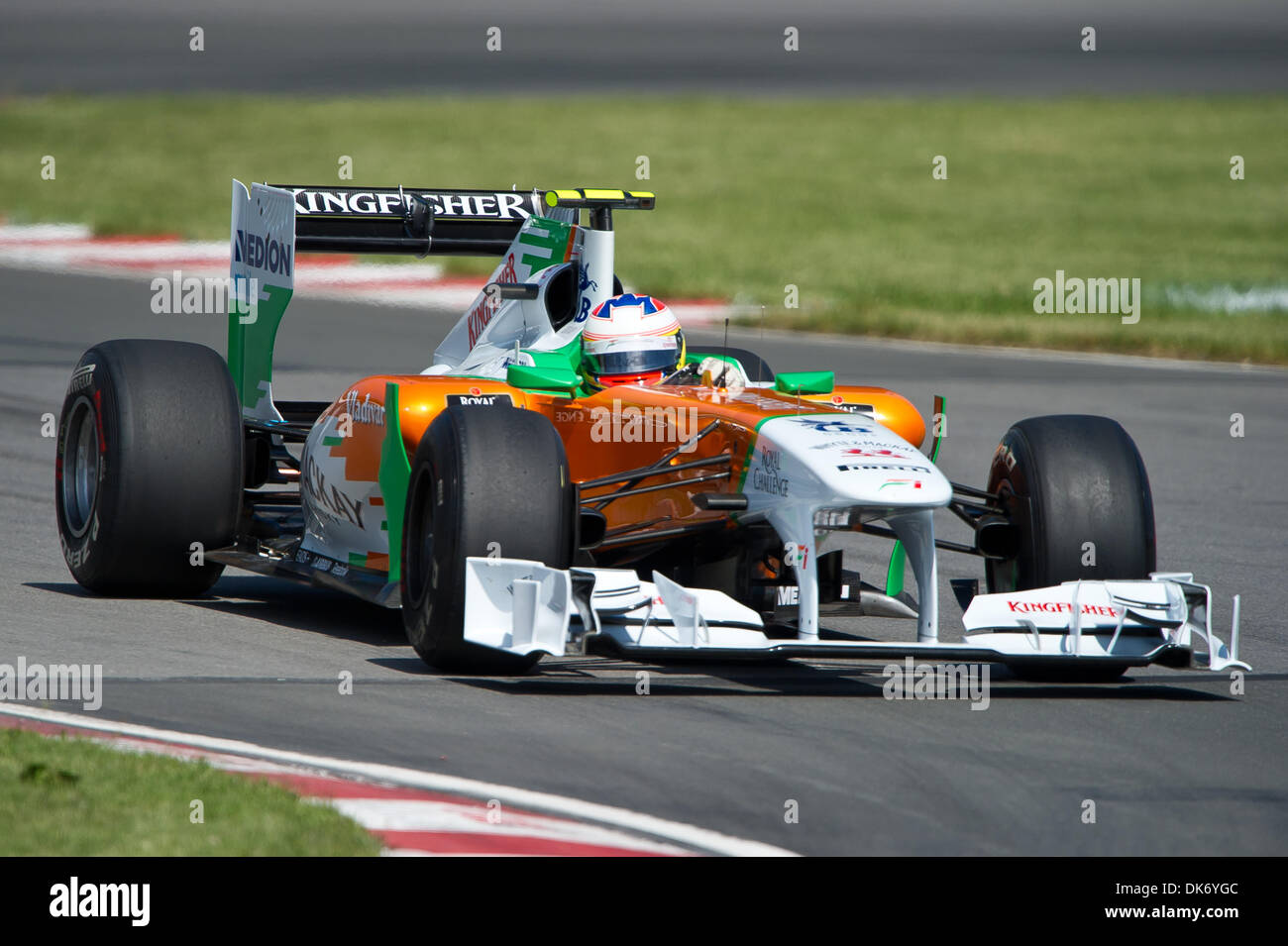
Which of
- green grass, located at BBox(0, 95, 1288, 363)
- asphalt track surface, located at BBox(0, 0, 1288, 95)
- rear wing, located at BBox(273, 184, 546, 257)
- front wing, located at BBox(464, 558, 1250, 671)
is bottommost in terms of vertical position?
front wing, located at BBox(464, 558, 1250, 671)

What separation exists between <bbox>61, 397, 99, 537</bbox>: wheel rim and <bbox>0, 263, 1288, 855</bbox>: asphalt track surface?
0.32 meters

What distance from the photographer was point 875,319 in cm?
2202

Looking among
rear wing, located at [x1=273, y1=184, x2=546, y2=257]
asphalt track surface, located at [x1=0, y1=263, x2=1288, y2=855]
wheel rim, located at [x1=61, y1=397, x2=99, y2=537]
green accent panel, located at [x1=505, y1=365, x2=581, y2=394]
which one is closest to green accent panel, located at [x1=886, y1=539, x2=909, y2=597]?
asphalt track surface, located at [x1=0, y1=263, x2=1288, y2=855]

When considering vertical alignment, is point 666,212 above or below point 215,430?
above

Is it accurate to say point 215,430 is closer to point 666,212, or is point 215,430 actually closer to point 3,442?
point 3,442

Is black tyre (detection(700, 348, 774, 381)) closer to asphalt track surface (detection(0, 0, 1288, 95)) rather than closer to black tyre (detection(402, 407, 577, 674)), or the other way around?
black tyre (detection(402, 407, 577, 674))

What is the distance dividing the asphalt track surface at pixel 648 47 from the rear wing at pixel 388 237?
29.5 m

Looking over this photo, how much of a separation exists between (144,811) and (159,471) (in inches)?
140

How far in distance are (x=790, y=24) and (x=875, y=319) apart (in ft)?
119

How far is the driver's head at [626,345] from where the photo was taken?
891 centimetres

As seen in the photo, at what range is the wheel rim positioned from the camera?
31.8 feet

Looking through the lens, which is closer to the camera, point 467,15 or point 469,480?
point 469,480

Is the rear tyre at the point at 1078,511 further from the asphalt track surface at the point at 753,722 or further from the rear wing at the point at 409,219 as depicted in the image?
the rear wing at the point at 409,219
